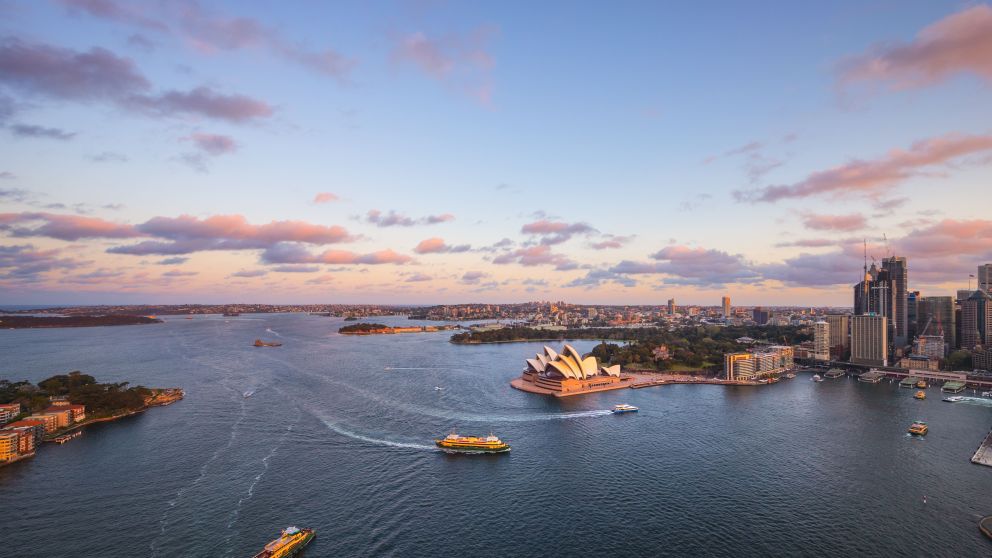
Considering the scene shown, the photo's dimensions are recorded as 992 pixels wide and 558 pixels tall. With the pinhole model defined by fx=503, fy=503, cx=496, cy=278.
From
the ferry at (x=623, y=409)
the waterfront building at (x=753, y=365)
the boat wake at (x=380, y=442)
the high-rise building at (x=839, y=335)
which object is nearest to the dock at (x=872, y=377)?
the waterfront building at (x=753, y=365)

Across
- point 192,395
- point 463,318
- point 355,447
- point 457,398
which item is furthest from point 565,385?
point 463,318

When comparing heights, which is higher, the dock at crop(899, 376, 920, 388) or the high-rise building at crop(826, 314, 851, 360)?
the high-rise building at crop(826, 314, 851, 360)

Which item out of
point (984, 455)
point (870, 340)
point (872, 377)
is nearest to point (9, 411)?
point (984, 455)

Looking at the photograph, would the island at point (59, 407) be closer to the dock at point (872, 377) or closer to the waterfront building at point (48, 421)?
the waterfront building at point (48, 421)

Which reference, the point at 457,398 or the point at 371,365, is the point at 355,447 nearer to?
the point at 457,398

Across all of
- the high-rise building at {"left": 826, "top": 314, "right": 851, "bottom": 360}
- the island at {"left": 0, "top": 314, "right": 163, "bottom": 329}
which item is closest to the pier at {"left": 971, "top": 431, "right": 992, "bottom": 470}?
the high-rise building at {"left": 826, "top": 314, "right": 851, "bottom": 360}

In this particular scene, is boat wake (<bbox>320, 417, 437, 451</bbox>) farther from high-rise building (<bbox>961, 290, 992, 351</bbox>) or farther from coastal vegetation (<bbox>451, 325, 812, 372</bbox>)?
high-rise building (<bbox>961, 290, 992, 351</bbox>)
